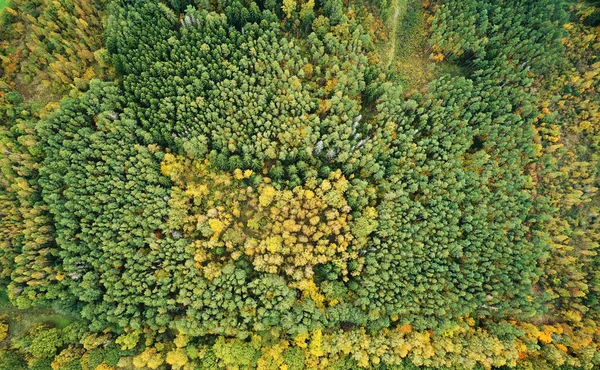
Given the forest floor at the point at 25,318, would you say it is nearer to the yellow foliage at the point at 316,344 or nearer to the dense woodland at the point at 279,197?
the dense woodland at the point at 279,197

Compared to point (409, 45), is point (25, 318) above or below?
below

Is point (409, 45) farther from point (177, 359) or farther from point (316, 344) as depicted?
point (177, 359)

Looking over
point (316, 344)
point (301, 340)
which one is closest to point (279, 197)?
point (301, 340)

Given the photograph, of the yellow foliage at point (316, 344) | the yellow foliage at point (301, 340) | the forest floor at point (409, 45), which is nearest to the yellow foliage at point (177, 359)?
the yellow foliage at point (301, 340)

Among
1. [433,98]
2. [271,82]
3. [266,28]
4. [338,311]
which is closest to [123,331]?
[338,311]

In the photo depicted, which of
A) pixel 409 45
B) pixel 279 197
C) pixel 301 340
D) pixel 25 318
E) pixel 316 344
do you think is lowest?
pixel 25 318

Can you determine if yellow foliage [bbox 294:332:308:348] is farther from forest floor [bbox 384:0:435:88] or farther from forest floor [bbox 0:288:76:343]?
forest floor [bbox 384:0:435:88]
